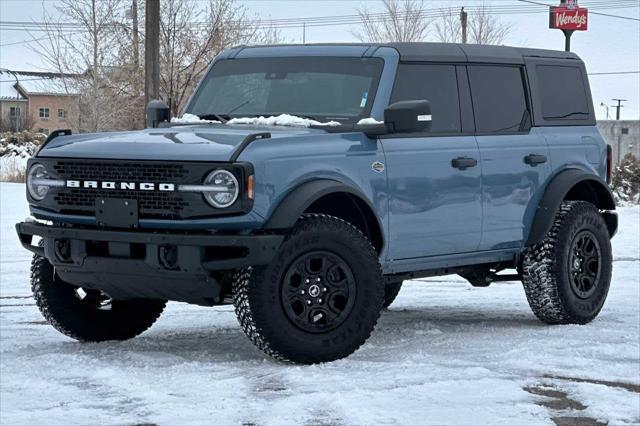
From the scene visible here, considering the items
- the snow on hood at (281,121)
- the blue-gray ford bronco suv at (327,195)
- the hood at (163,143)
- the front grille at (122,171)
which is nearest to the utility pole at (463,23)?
the blue-gray ford bronco suv at (327,195)

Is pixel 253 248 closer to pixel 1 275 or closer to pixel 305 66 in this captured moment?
pixel 305 66

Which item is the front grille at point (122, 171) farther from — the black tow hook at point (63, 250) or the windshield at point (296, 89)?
the windshield at point (296, 89)

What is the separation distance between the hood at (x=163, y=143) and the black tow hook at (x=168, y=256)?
1.64ft

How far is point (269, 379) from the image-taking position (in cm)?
736

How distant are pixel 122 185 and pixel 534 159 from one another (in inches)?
131

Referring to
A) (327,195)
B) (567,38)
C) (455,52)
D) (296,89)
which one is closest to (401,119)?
(327,195)

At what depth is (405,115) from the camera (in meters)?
8.23

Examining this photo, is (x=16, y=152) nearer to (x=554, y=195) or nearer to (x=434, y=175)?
(x=554, y=195)

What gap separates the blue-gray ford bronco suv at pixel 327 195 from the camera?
24.8 feet

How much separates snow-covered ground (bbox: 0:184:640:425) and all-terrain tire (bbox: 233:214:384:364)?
133mm

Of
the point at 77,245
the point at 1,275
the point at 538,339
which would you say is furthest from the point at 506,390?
the point at 1,275

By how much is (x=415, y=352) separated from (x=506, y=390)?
136cm

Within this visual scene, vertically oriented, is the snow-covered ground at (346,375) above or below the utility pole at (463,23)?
below

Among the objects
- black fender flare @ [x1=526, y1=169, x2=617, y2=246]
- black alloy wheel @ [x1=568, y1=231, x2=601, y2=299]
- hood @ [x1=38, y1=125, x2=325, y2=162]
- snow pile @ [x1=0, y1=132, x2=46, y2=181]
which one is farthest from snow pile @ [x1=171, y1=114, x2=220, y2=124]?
snow pile @ [x1=0, y1=132, x2=46, y2=181]
